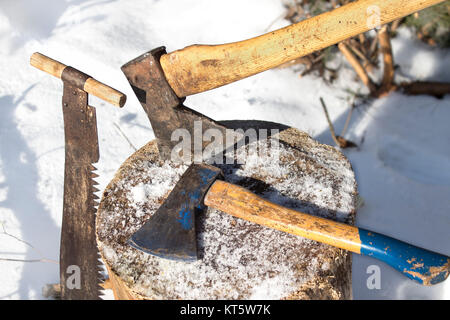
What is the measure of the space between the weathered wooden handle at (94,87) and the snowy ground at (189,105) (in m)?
1.29

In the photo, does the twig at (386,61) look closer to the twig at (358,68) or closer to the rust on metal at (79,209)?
the twig at (358,68)

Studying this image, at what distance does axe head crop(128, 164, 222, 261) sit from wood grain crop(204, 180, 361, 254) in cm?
6

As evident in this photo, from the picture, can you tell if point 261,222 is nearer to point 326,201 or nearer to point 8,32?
point 326,201

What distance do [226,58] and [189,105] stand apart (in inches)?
73.6

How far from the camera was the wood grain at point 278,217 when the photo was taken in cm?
169

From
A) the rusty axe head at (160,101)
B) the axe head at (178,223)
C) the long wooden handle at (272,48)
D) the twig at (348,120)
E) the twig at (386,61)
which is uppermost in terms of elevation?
the twig at (386,61)

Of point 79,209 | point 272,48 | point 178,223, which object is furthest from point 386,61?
point 79,209

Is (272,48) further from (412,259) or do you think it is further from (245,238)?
A: (412,259)

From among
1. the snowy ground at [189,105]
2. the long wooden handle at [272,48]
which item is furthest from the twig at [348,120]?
the long wooden handle at [272,48]

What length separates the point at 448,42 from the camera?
A: 400 cm

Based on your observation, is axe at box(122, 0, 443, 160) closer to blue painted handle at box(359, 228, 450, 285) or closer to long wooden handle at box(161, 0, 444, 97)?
long wooden handle at box(161, 0, 444, 97)

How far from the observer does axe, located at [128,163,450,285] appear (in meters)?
1.62

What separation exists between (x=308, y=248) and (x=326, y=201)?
29cm
